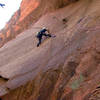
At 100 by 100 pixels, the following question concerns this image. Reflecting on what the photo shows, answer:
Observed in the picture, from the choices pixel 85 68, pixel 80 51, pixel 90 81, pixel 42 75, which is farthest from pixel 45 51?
pixel 90 81

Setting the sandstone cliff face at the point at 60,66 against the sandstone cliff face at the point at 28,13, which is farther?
the sandstone cliff face at the point at 28,13

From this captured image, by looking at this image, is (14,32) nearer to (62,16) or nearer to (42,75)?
(62,16)

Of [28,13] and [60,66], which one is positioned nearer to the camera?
[60,66]

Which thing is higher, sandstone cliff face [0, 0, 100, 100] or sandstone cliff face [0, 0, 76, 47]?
sandstone cliff face [0, 0, 76, 47]

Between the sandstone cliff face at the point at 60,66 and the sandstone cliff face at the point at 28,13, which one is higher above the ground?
the sandstone cliff face at the point at 28,13

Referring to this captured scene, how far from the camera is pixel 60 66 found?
11.0 m

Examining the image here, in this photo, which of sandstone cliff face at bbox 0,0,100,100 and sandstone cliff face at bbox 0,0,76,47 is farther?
sandstone cliff face at bbox 0,0,76,47

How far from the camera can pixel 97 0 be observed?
1619cm

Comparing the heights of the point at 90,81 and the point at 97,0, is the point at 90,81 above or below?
below

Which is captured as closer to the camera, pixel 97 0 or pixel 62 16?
pixel 97 0

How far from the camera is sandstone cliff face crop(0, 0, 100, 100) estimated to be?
30.2ft

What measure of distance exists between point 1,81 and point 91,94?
7163 mm

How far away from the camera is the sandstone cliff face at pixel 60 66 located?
9219 millimetres

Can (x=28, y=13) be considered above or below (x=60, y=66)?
above
